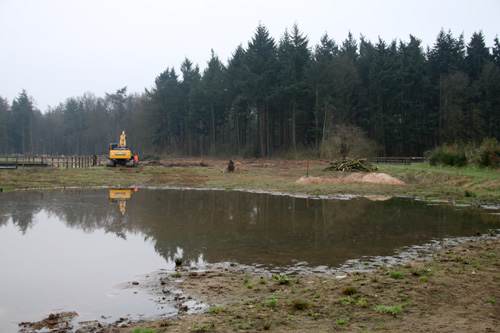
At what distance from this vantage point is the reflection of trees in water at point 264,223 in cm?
873

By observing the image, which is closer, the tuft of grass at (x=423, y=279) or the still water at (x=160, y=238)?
the still water at (x=160, y=238)

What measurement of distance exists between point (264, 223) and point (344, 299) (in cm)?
675

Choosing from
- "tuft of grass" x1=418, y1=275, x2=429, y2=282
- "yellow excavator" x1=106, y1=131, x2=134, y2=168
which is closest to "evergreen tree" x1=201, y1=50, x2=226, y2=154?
"yellow excavator" x1=106, y1=131, x2=134, y2=168

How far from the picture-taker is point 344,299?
5.38 m

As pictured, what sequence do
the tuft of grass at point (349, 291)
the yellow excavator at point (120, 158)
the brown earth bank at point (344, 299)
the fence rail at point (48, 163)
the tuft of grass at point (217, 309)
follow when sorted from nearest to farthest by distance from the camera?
1. the brown earth bank at point (344, 299)
2. the tuft of grass at point (217, 309)
3. the tuft of grass at point (349, 291)
4. the fence rail at point (48, 163)
5. the yellow excavator at point (120, 158)

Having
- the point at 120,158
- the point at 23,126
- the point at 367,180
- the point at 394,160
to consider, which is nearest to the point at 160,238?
the point at 367,180

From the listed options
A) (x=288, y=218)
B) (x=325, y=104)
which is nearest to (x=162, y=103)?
(x=325, y=104)

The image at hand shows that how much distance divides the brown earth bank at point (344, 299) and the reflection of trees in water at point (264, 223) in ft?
4.29

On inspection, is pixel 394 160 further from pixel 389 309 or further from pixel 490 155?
pixel 389 309

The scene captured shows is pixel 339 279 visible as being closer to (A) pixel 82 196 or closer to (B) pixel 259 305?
(B) pixel 259 305

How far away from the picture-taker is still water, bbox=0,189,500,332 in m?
5.97

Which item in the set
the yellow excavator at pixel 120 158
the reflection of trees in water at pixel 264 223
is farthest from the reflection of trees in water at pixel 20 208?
the yellow excavator at pixel 120 158

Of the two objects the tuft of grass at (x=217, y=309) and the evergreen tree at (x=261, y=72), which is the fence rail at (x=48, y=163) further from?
the tuft of grass at (x=217, y=309)

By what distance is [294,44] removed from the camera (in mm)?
53094
